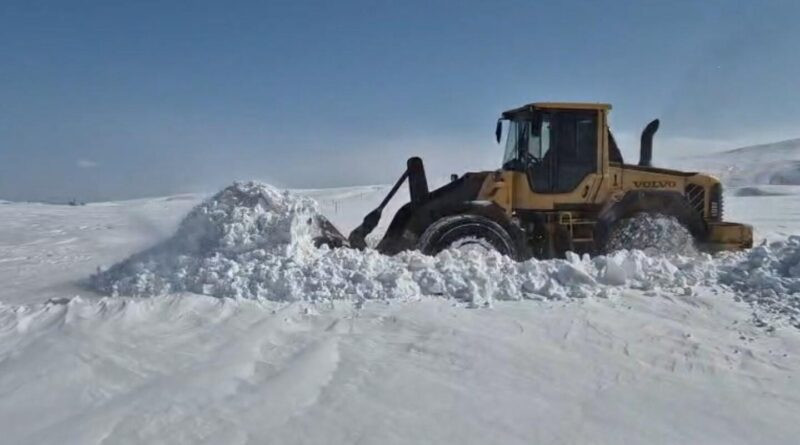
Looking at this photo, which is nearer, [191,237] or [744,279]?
[744,279]

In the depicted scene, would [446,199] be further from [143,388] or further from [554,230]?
[143,388]

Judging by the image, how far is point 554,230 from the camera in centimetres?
844

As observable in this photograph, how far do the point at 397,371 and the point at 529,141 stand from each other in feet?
16.5

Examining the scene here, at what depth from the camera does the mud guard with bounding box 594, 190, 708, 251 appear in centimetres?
810

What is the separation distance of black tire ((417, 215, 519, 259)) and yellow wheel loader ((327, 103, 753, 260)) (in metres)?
0.40

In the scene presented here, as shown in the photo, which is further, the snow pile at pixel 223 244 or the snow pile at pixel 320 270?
the snow pile at pixel 223 244

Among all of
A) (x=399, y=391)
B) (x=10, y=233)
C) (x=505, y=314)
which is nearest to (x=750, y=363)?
(x=505, y=314)

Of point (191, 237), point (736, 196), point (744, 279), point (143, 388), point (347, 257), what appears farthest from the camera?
point (736, 196)

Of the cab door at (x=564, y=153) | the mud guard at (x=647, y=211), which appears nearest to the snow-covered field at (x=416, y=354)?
the mud guard at (x=647, y=211)

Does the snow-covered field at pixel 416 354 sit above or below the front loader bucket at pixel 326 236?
below

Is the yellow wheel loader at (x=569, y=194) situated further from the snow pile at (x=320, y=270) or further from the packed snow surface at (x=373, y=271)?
the snow pile at (x=320, y=270)

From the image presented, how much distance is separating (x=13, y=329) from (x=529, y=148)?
19.9 feet

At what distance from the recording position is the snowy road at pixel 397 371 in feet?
→ 11.3

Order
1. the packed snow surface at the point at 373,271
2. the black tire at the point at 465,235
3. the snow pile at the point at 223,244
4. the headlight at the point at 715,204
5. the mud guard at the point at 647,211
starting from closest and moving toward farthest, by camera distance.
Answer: the packed snow surface at the point at 373,271 → the snow pile at the point at 223,244 → the black tire at the point at 465,235 → the mud guard at the point at 647,211 → the headlight at the point at 715,204
